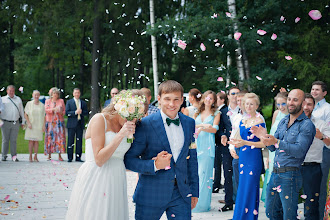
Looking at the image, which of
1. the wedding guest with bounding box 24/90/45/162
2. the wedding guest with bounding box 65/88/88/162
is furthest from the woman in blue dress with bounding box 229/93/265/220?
the wedding guest with bounding box 24/90/45/162

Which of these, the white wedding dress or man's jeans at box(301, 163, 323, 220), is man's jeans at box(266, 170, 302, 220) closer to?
man's jeans at box(301, 163, 323, 220)

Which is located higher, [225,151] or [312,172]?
[225,151]

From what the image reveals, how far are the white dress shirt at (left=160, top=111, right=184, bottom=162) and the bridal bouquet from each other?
237 millimetres

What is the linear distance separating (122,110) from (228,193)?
4341mm

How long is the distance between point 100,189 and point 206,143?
12.6 ft

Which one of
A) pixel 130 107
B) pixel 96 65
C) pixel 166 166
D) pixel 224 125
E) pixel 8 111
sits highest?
pixel 96 65

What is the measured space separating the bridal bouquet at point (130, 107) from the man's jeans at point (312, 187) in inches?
127

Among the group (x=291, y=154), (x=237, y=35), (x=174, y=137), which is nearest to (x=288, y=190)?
(x=291, y=154)

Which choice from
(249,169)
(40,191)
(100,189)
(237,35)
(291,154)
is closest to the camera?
(100,189)

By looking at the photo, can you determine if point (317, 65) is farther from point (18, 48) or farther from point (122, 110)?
point (18, 48)

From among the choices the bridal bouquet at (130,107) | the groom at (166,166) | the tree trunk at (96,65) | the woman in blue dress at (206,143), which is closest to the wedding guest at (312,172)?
the woman in blue dress at (206,143)

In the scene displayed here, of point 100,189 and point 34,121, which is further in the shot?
point 34,121

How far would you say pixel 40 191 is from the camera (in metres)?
8.95

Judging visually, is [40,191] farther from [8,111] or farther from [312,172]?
[312,172]
